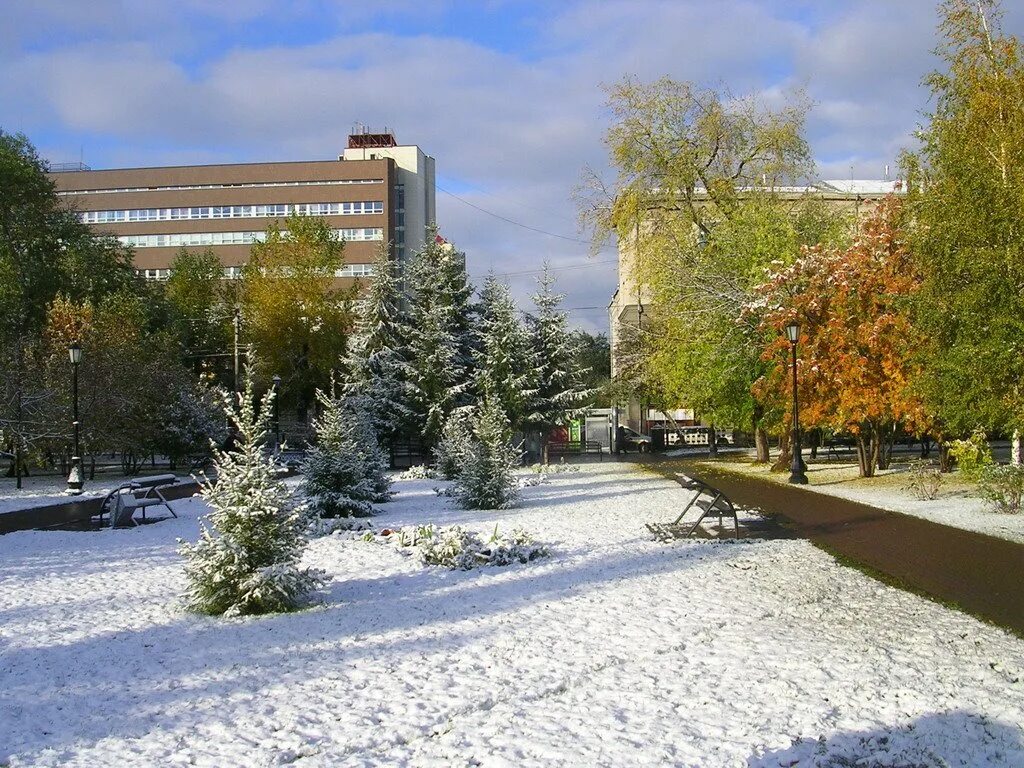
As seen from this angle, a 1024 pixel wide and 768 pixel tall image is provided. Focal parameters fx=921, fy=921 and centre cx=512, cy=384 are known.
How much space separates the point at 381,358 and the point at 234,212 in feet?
150

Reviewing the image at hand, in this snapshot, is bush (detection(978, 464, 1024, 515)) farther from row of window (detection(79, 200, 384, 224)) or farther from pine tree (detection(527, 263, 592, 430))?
row of window (detection(79, 200, 384, 224))

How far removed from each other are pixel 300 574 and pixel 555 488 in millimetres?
15343

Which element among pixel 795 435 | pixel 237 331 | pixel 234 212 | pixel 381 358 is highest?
pixel 234 212

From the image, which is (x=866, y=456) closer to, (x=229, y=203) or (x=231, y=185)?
(x=229, y=203)

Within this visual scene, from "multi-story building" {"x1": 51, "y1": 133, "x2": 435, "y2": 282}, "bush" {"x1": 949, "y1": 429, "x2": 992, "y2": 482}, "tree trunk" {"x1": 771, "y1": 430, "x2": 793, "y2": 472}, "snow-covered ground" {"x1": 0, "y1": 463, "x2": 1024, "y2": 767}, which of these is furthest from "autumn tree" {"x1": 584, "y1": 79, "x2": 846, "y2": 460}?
"multi-story building" {"x1": 51, "y1": 133, "x2": 435, "y2": 282}

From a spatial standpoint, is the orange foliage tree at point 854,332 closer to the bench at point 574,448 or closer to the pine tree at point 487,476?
the pine tree at point 487,476

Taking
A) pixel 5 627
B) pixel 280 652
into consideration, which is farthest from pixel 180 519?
pixel 280 652

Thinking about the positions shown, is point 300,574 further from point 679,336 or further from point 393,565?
point 679,336

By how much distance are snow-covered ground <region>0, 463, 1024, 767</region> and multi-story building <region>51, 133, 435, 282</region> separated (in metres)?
66.3

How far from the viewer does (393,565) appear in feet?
37.3

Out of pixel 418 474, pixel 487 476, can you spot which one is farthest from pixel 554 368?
pixel 487 476

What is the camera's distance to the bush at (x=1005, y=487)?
15.0m

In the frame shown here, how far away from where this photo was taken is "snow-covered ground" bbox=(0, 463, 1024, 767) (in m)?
4.95

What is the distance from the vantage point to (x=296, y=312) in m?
48.7
